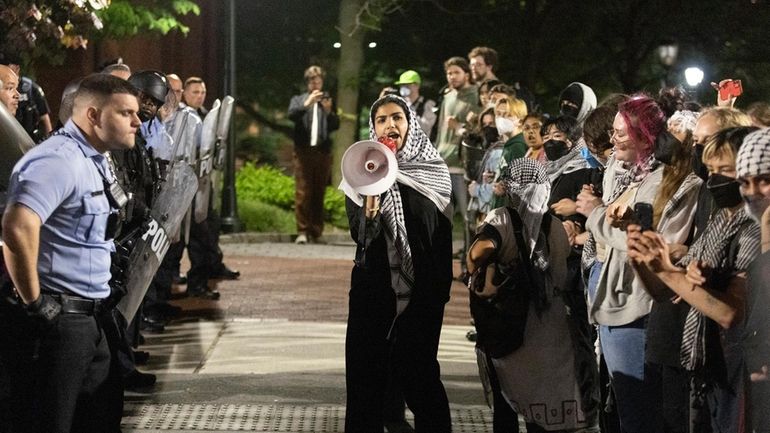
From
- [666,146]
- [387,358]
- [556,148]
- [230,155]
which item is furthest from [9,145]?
[230,155]

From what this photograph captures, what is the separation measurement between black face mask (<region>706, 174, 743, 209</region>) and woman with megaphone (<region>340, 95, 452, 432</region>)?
2.14 metres

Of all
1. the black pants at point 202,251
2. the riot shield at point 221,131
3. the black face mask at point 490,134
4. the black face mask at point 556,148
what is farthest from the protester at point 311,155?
the black face mask at point 556,148

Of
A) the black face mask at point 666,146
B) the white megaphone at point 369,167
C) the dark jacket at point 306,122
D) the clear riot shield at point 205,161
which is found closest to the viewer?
the black face mask at point 666,146

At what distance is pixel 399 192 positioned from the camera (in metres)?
7.41

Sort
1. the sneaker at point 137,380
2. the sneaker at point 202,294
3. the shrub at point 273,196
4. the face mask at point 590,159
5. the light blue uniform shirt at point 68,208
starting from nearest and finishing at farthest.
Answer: the light blue uniform shirt at point 68,208 < the face mask at point 590,159 < the sneaker at point 137,380 < the sneaker at point 202,294 < the shrub at point 273,196

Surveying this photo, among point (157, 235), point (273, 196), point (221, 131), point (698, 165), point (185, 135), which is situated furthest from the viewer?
point (273, 196)

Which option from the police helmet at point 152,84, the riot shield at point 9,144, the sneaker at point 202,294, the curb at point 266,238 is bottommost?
the curb at point 266,238

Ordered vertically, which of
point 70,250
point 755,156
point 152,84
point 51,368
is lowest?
point 51,368

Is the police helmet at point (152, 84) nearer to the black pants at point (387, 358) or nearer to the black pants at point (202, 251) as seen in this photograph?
the black pants at point (387, 358)

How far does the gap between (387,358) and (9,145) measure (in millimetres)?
2255

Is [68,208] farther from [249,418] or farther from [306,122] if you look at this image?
[306,122]

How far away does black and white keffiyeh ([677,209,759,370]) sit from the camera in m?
5.41

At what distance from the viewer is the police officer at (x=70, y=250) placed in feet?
18.3

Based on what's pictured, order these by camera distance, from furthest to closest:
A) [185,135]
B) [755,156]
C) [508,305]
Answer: [185,135]
[508,305]
[755,156]
